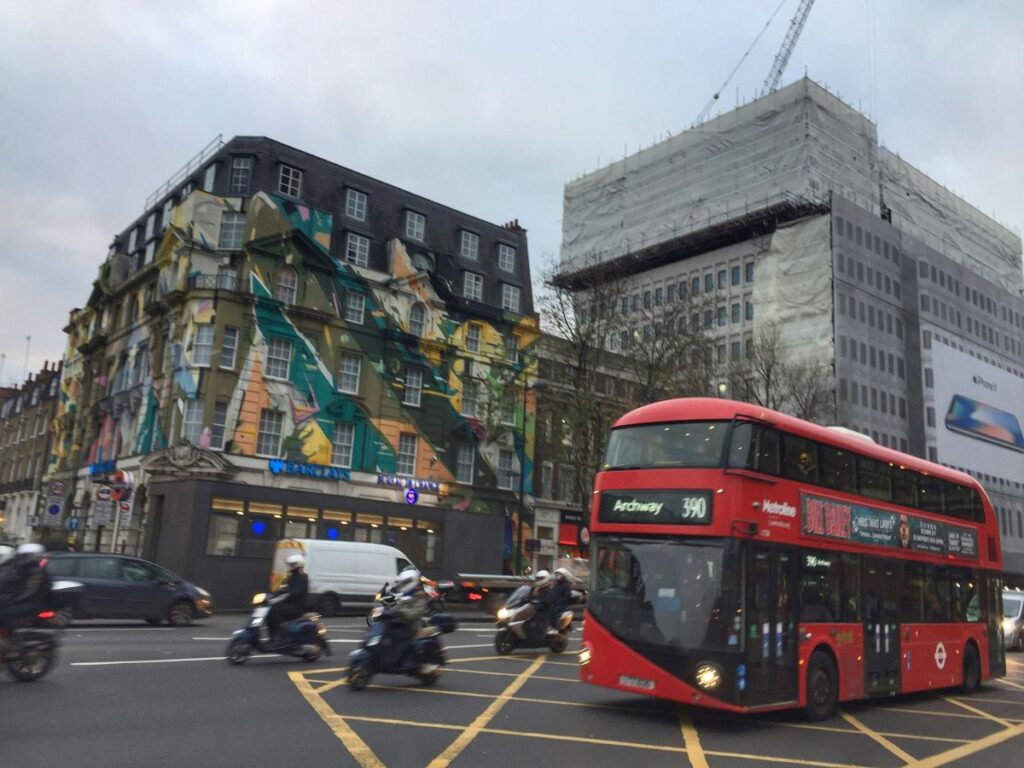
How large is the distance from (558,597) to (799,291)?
52154 mm

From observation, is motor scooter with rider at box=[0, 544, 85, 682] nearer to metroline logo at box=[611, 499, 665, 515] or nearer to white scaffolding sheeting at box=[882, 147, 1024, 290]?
metroline logo at box=[611, 499, 665, 515]

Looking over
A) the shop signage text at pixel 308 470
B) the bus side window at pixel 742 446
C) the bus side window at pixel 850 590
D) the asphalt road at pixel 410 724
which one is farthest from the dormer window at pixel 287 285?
the bus side window at pixel 742 446

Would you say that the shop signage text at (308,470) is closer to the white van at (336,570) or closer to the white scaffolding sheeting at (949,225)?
the white van at (336,570)

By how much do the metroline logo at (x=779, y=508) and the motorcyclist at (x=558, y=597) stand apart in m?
7.08

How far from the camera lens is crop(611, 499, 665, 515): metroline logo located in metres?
11.0

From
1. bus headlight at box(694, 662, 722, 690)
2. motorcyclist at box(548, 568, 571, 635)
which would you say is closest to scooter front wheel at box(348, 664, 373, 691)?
bus headlight at box(694, 662, 722, 690)

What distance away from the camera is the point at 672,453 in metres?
11.2

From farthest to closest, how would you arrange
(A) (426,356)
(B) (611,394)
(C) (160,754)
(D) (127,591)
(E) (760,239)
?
(E) (760,239), (A) (426,356), (B) (611,394), (D) (127,591), (C) (160,754)

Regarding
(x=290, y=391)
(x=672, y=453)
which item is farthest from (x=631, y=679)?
(x=290, y=391)

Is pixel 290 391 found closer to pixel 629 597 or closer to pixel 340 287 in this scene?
pixel 340 287

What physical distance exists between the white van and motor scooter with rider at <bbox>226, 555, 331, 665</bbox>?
12972 millimetres

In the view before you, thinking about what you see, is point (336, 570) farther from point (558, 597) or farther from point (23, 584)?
point (23, 584)

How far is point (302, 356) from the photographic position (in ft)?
120

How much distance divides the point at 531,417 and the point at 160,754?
124 feet
